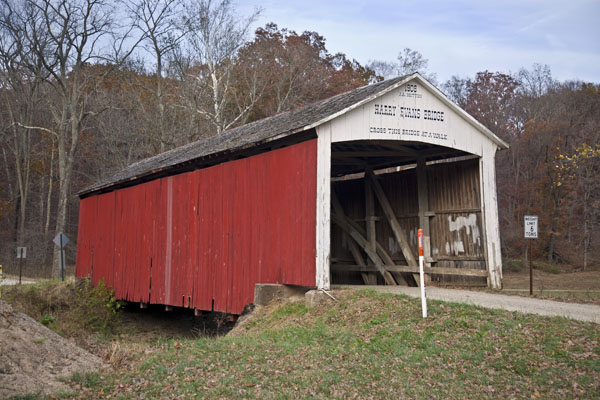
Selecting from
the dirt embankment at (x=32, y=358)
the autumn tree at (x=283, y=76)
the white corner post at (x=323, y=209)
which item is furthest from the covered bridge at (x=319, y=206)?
the autumn tree at (x=283, y=76)

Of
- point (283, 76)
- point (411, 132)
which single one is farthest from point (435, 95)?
point (283, 76)

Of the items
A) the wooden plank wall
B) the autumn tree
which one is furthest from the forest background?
the wooden plank wall

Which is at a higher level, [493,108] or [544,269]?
[493,108]

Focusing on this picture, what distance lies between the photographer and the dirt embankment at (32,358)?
6719mm

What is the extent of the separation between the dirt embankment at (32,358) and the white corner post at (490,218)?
26.7ft

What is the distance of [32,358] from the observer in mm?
7812

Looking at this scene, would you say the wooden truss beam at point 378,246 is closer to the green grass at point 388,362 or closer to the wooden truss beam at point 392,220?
the wooden truss beam at point 392,220

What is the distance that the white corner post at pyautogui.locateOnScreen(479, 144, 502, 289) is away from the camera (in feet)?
41.3

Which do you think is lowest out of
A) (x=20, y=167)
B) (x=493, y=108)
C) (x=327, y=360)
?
(x=327, y=360)

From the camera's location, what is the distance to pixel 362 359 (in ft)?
24.6

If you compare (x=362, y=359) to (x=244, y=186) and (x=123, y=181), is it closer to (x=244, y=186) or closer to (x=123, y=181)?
(x=244, y=186)

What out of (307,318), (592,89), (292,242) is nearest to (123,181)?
(292,242)

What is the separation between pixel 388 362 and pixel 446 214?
Result: 731 centimetres

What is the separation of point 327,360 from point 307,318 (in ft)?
8.12
